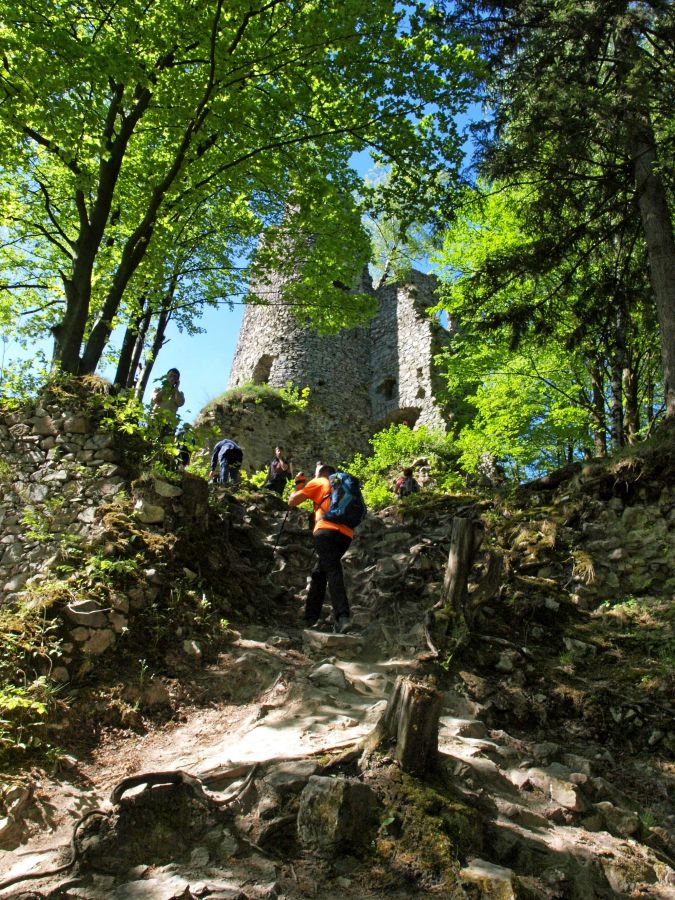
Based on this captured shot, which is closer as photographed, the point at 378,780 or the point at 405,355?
the point at 378,780

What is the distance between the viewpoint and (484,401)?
12.8 meters

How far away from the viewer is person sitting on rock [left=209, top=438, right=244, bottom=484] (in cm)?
1039

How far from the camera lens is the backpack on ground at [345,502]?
5910 millimetres

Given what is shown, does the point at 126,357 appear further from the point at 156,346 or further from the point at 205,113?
the point at 205,113

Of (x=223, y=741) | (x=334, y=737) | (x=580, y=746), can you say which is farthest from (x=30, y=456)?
(x=580, y=746)

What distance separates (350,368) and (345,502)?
15.7 meters

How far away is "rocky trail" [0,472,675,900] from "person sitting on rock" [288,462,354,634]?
0.83 ft

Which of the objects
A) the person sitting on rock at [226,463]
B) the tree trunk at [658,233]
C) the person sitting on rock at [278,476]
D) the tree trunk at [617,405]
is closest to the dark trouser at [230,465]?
the person sitting on rock at [226,463]

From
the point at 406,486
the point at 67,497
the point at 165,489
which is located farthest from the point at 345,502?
the point at 406,486

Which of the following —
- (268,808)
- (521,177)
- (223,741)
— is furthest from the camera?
(521,177)

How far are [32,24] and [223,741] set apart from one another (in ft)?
22.8

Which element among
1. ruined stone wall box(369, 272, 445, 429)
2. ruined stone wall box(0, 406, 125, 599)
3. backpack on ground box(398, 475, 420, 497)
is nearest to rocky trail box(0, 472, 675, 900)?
ruined stone wall box(0, 406, 125, 599)

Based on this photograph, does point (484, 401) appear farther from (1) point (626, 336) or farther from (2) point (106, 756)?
(2) point (106, 756)

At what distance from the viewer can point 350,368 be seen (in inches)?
838
